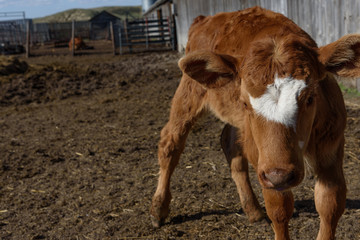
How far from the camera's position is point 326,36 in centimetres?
815

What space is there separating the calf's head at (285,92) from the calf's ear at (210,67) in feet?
0.08

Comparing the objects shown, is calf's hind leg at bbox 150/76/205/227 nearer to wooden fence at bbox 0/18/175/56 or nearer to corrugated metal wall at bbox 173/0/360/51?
corrugated metal wall at bbox 173/0/360/51

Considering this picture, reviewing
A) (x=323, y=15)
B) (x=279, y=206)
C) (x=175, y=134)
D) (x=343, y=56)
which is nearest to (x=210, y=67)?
(x=343, y=56)

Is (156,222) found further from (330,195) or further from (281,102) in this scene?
(281,102)

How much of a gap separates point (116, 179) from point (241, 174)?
1.57 metres

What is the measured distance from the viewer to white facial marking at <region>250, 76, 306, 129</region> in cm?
225

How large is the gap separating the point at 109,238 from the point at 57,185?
1454mm

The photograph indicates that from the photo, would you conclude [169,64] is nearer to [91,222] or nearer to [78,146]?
[78,146]

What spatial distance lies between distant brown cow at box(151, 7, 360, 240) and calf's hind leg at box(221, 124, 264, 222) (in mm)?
14

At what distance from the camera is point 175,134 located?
396cm

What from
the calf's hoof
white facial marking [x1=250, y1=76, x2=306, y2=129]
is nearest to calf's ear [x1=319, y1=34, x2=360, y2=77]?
white facial marking [x1=250, y1=76, x2=306, y2=129]

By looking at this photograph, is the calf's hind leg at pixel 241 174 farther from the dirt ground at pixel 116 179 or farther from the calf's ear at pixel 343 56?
the calf's ear at pixel 343 56

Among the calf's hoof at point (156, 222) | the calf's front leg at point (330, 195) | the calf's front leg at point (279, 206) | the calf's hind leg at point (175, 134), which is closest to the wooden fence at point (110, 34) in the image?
the calf's hind leg at point (175, 134)

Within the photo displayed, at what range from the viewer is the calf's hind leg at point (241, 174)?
148 inches
